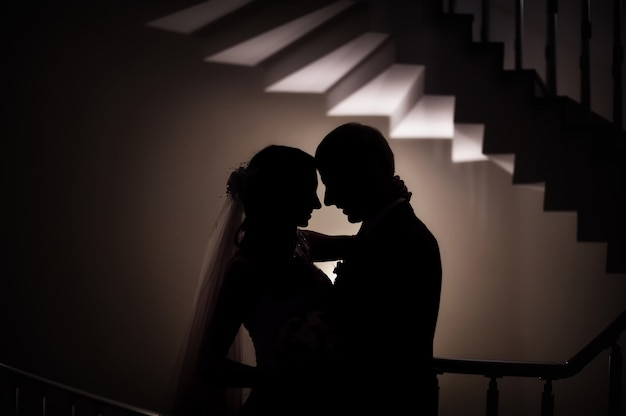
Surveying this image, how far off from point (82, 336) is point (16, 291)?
55cm

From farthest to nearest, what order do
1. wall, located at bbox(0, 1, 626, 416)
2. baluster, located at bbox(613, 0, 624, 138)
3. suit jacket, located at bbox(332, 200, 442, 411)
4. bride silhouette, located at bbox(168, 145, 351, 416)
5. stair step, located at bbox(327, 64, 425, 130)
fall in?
wall, located at bbox(0, 1, 626, 416)
stair step, located at bbox(327, 64, 425, 130)
baluster, located at bbox(613, 0, 624, 138)
bride silhouette, located at bbox(168, 145, 351, 416)
suit jacket, located at bbox(332, 200, 442, 411)

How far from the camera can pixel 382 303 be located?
1.75m

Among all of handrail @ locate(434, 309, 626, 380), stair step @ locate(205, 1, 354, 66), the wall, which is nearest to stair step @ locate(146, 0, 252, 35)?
the wall

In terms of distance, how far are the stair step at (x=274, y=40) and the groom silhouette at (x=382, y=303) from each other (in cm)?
235

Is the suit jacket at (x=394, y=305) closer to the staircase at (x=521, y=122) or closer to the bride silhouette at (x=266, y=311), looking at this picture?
the bride silhouette at (x=266, y=311)

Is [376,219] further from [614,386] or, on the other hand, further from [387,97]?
[387,97]

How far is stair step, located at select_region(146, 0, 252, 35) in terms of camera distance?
157 inches

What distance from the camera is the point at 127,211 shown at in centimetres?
434

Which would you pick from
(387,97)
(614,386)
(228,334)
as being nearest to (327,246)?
(228,334)

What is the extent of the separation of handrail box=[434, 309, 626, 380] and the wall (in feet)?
7.45

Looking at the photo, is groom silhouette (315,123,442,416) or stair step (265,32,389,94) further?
stair step (265,32,389,94)

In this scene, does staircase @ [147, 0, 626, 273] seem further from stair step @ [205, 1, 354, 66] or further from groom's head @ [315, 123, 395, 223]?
groom's head @ [315, 123, 395, 223]

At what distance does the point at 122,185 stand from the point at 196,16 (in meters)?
1.26

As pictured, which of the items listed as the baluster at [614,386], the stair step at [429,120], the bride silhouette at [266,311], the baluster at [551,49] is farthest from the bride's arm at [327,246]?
the baluster at [551,49]
